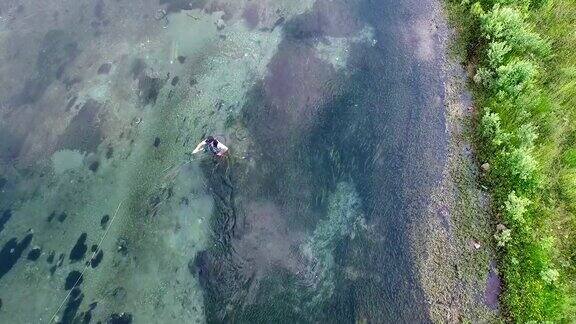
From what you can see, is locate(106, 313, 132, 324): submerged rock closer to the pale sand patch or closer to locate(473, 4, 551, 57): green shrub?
the pale sand patch

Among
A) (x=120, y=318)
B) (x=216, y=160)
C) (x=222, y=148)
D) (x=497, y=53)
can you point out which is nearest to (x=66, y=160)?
(x=216, y=160)

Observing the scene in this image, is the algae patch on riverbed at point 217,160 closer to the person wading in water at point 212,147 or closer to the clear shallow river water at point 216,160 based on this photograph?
the clear shallow river water at point 216,160

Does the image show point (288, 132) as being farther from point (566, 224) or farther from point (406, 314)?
point (566, 224)

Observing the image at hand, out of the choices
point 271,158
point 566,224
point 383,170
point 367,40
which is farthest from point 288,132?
point 566,224

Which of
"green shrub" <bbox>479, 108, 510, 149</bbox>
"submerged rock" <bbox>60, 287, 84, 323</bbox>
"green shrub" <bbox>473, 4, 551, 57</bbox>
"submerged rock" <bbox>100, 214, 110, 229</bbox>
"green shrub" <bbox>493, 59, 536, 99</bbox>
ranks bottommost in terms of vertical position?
"submerged rock" <bbox>60, 287, 84, 323</bbox>

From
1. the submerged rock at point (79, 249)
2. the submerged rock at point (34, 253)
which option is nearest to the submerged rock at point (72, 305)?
the submerged rock at point (79, 249)

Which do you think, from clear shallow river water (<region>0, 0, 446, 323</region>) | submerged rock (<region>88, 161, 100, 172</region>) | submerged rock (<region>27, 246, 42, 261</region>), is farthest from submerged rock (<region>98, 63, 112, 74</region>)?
submerged rock (<region>27, 246, 42, 261</region>)

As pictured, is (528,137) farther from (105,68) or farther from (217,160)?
(105,68)
